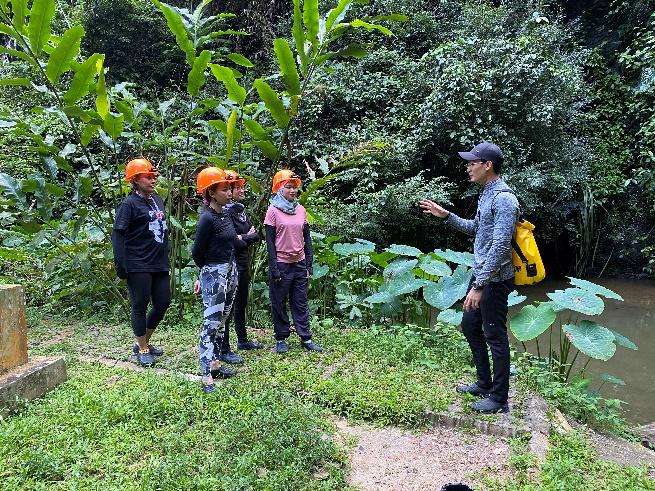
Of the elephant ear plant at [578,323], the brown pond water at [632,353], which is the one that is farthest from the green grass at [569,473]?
the brown pond water at [632,353]

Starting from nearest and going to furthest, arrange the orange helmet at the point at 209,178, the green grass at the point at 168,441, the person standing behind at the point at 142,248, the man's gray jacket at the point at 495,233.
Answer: the green grass at the point at 168,441 → the man's gray jacket at the point at 495,233 → the orange helmet at the point at 209,178 → the person standing behind at the point at 142,248

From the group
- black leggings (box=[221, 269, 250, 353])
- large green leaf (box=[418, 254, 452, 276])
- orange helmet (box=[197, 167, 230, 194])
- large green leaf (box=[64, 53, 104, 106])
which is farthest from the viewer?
large green leaf (box=[418, 254, 452, 276])

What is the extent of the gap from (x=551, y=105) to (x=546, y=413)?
23.8 feet

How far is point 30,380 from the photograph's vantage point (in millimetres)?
3514

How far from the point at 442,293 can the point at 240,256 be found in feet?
6.26

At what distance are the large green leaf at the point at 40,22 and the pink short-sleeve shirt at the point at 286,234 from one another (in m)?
2.42

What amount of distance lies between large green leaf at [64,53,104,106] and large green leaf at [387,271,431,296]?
342 centimetres

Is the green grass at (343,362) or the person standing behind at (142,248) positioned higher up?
the person standing behind at (142,248)

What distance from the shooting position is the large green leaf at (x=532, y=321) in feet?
13.5

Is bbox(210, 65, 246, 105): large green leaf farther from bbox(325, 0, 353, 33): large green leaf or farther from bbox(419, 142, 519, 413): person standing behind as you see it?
bbox(419, 142, 519, 413): person standing behind

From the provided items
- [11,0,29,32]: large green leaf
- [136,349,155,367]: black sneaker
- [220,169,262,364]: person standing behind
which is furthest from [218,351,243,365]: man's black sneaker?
[11,0,29,32]: large green leaf

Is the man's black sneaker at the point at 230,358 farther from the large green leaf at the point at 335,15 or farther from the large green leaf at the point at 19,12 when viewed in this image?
the large green leaf at the point at 19,12

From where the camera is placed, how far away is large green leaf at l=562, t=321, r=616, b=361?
394cm

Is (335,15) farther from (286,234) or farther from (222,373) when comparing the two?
(222,373)
